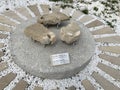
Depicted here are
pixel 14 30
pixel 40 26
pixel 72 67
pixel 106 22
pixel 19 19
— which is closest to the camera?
pixel 72 67

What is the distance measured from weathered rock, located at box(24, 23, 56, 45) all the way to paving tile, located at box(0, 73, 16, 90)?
511 millimetres

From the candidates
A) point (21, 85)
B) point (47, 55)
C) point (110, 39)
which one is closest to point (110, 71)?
point (110, 39)

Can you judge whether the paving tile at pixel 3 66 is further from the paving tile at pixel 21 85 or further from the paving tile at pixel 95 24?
the paving tile at pixel 95 24

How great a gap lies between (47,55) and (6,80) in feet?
1.82

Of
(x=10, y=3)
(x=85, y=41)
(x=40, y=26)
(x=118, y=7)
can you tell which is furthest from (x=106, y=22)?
(x=10, y=3)

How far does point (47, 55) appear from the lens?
283 centimetres

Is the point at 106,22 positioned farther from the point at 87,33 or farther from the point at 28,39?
the point at 28,39

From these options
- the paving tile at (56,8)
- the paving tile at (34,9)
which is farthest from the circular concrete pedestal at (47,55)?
the paving tile at (56,8)

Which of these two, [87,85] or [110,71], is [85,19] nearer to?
[110,71]

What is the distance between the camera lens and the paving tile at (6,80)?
8.91ft

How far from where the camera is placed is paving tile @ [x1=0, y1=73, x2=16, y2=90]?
2.72m

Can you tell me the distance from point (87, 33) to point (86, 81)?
2.33 feet

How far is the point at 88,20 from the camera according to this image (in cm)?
371

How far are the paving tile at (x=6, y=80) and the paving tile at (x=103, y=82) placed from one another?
977mm
